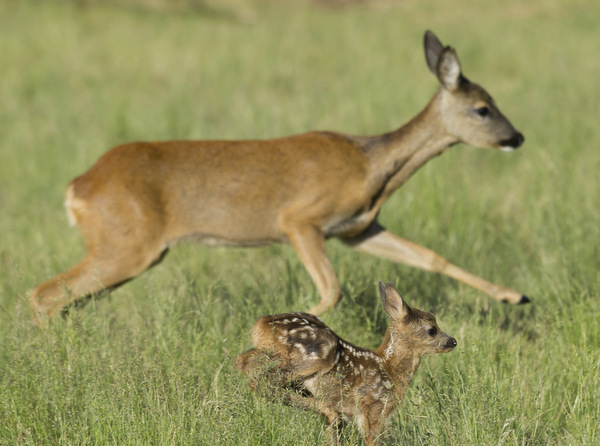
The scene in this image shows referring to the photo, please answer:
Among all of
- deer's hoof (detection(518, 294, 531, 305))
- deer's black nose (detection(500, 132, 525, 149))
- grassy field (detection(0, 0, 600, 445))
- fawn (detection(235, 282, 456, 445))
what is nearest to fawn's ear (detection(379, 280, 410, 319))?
fawn (detection(235, 282, 456, 445))

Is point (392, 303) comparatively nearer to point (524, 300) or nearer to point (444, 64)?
point (524, 300)

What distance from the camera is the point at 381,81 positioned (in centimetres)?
1084

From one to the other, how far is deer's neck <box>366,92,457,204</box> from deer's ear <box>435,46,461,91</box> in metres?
0.10

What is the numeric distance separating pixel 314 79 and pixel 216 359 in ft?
26.9

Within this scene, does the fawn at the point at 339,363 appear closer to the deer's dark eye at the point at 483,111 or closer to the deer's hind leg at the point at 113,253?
the deer's hind leg at the point at 113,253

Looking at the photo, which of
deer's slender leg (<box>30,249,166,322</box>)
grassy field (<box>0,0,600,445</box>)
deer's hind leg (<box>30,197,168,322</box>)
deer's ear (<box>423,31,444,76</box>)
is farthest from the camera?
deer's ear (<box>423,31,444,76</box>)

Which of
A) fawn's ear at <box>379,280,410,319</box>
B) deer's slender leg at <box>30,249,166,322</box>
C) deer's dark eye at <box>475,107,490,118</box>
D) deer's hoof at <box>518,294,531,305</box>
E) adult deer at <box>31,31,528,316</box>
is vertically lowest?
deer's slender leg at <box>30,249,166,322</box>

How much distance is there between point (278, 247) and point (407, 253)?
1047 mm

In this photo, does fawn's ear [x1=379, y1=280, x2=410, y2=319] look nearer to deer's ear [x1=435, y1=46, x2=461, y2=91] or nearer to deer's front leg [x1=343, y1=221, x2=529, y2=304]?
deer's front leg [x1=343, y1=221, x2=529, y2=304]

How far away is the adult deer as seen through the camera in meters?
5.22

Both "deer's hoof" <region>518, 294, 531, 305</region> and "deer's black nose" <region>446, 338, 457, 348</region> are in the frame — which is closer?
"deer's black nose" <region>446, 338, 457, 348</region>

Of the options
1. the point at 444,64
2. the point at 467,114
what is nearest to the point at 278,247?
the point at 467,114

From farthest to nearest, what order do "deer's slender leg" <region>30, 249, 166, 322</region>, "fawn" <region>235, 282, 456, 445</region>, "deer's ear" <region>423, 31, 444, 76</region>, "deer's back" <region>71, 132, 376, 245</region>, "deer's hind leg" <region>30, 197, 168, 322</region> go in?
"deer's ear" <region>423, 31, 444, 76</region> < "deer's back" <region>71, 132, 376, 245</region> < "deer's hind leg" <region>30, 197, 168, 322</region> < "deer's slender leg" <region>30, 249, 166, 322</region> < "fawn" <region>235, 282, 456, 445</region>

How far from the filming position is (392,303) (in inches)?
142
